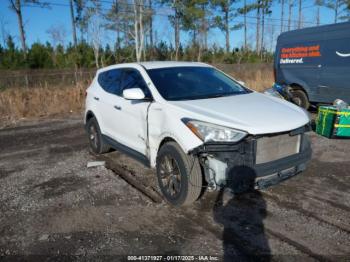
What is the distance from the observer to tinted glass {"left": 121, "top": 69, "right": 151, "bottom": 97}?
420 cm

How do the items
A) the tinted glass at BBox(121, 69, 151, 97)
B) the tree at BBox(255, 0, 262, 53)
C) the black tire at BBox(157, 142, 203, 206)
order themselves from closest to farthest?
the black tire at BBox(157, 142, 203, 206) → the tinted glass at BBox(121, 69, 151, 97) → the tree at BBox(255, 0, 262, 53)

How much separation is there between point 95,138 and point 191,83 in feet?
8.05

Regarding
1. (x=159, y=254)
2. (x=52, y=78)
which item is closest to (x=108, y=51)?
(x=52, y=78)

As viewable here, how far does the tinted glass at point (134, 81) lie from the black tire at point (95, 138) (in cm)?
125

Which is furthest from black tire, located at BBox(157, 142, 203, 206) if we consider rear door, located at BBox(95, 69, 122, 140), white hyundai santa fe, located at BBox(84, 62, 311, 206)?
rear door, located at BBox(95, 69, 122, 140)

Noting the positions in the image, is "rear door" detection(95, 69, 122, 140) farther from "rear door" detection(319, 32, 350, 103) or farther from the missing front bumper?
"rear door" detection(319, 32, 350, 103)

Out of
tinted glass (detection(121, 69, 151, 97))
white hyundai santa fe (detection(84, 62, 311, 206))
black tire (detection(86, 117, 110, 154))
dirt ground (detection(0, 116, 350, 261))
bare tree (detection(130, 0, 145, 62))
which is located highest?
bare tree (detection(130, 0, 145, 62))

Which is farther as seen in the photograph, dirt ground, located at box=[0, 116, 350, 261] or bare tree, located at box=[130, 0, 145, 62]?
bare tree, located at box=[130, 0, 145, 62]

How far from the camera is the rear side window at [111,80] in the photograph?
197 inches

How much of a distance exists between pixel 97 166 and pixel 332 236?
371cm

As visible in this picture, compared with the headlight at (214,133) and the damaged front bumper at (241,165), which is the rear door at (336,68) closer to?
the damaged front bumper at (241,165)

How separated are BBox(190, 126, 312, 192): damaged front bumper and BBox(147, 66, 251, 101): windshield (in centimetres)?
104

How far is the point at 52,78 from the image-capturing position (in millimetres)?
14938

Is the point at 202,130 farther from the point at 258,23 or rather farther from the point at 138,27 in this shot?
the point at 258,23
